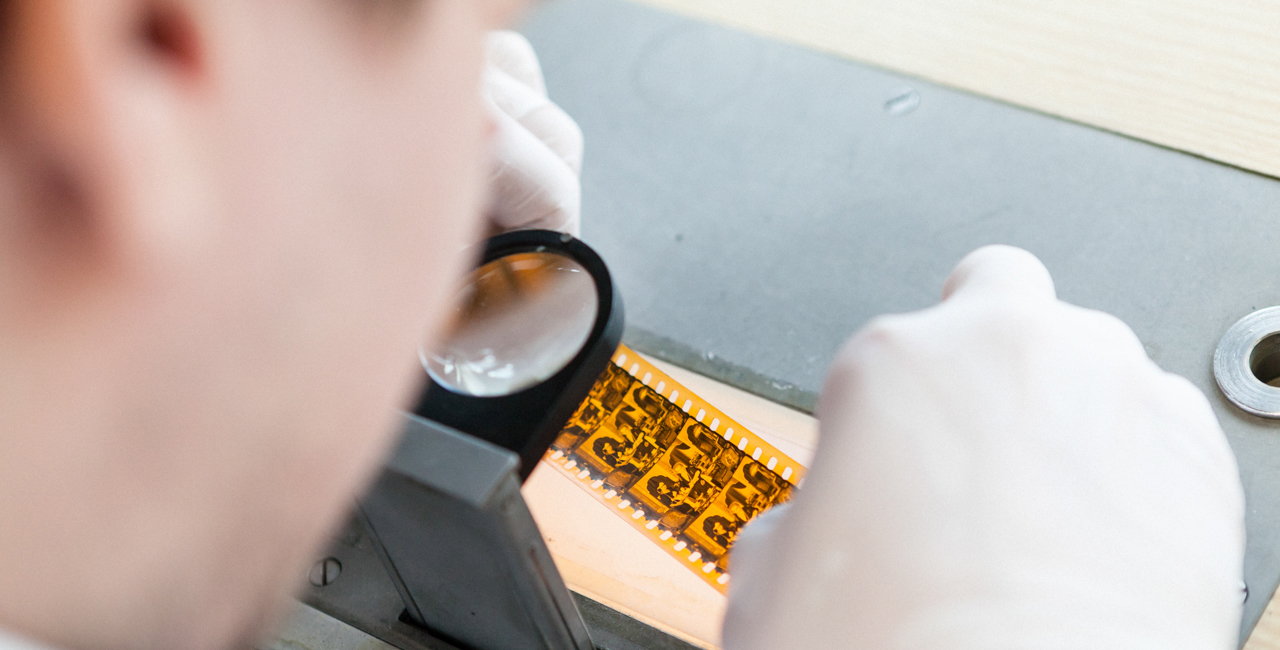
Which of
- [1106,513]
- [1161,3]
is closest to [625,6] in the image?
[1161,3]

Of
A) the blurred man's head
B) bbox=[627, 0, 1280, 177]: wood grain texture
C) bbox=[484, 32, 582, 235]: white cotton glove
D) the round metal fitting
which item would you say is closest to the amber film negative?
bbox=[484, 32, 582, 235]: white cotton glove

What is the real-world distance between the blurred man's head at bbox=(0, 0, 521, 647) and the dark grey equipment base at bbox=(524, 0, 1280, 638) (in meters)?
0.69

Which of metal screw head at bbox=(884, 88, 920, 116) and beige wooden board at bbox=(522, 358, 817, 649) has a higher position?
metal screw head at bbox=(884, 88, 920, 116)

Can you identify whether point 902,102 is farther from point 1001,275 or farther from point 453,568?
point 453,568

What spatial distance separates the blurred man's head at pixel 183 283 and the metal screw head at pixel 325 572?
2.18ft

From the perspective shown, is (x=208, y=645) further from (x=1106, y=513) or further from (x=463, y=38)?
(x=1106, y=513)

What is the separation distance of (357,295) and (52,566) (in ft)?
0.24

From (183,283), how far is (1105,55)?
3.47 ft

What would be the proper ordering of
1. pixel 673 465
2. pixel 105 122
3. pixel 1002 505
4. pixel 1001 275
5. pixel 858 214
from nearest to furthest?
pixel 105 122
pixel 1002 505
pixel 1001 275
pixel 673 465
pixel 858 214

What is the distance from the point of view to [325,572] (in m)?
0.80

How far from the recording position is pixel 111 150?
0.14 metres

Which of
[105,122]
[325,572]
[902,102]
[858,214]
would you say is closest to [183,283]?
[105,122]

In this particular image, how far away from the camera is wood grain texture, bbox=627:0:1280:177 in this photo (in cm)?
91

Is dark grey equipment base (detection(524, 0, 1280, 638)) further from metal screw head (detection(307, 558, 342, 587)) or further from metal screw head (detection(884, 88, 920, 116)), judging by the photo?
metal screw head (detection(307, 558, 342, 587))
